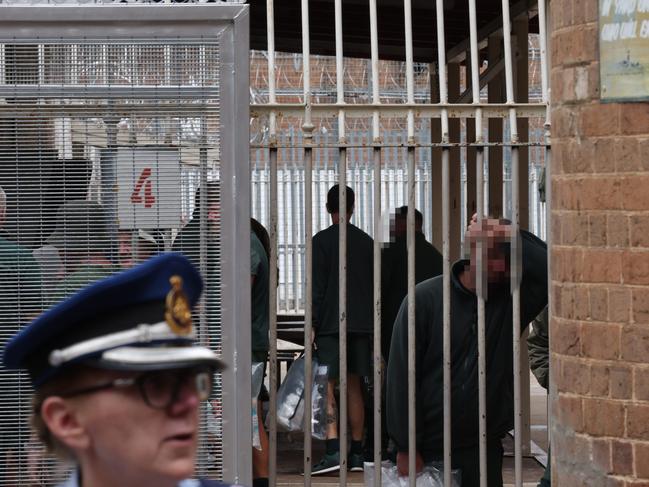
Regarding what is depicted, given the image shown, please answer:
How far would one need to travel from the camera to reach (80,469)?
229cm

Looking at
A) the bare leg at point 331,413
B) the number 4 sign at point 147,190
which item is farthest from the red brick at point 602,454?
the bare leg at point 331,413

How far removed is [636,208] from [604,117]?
39cm

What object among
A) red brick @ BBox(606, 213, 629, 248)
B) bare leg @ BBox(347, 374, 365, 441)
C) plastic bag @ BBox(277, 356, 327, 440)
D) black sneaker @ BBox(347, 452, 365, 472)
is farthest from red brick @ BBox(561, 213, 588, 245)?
black sneaker @ BBox(347, 452, 365, 472)

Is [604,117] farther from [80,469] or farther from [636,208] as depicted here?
[80,469]

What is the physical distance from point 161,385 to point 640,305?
3.53 metres

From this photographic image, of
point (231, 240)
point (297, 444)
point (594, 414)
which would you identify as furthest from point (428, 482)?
point (297, 444)

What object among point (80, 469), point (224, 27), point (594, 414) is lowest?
point (594, 414)

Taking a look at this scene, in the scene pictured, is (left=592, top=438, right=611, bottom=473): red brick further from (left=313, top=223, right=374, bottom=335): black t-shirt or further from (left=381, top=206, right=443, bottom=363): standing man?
(left=313, top=223, right=374, bottom=335): black t-shirt

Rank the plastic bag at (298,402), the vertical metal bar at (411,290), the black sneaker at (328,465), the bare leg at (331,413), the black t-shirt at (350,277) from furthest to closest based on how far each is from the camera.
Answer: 1. the black sneaker at (328,465)
2. the black t-shirt at (350,277)
3. the bare leg at (331,413)
4. the plastic bag at (298,402)
5. the vertical metal bar at (411,290)

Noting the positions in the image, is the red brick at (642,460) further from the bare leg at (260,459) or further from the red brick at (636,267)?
the bare leg at (260,459)

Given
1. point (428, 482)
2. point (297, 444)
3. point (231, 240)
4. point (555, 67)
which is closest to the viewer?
point (231, 240)

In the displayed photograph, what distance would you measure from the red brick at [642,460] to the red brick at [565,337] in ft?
1.50

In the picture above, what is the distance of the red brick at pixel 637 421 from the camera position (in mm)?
5480

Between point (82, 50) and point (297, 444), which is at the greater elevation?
point (82, 50)
